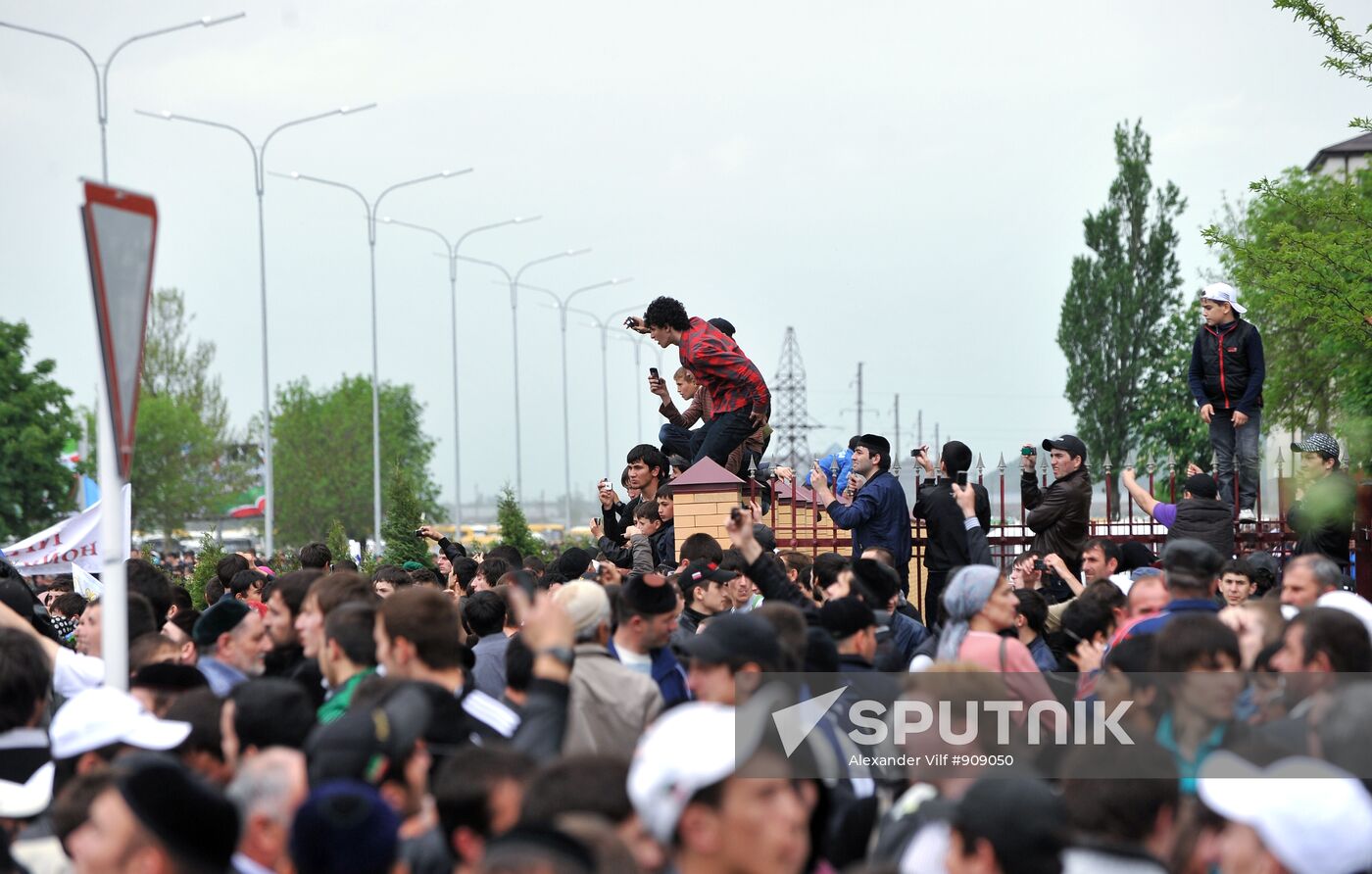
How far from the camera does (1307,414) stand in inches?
1421

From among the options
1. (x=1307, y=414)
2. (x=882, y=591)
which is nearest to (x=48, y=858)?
(x=882, y=591)

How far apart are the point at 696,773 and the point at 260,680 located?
1.97 meters

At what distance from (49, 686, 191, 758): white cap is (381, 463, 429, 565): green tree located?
48.9 feet

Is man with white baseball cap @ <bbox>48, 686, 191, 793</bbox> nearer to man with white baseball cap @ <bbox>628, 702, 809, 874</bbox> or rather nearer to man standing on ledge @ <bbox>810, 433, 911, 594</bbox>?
man with white baseball cap @ <bbox>628, 702, 809, 874</bbox>

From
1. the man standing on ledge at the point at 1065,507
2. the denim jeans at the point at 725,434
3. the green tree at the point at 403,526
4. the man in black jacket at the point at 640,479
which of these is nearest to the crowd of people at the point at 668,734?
the man standing on ledge at the point at 1065,507

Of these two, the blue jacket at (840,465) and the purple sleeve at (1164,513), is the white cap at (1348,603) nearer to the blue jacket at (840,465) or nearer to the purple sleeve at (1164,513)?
the purple sleeve at (1164,513)

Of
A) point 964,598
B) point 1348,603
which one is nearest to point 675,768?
A: point 964,598

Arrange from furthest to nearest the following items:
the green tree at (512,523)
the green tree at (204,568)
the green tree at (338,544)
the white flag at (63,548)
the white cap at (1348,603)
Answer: the green tree at (512,523), the green tree at (338,544), the green tree at (204,568), the white flag at (63,548), the white cap at (1348,603)

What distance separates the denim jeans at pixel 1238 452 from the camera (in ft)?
46.1

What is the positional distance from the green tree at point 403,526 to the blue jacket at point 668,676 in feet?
45.0

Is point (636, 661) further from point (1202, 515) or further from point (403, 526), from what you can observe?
point (403, 526)

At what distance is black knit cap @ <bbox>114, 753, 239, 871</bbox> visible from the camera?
4.07 m

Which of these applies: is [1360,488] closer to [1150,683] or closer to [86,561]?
[1150,683]

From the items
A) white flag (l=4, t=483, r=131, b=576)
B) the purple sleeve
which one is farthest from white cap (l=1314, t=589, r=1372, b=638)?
white flag (l=4, t=483, r=131, b=576)
